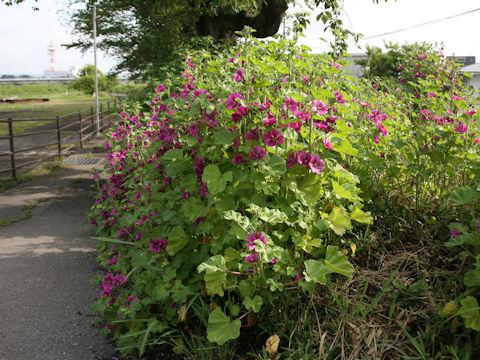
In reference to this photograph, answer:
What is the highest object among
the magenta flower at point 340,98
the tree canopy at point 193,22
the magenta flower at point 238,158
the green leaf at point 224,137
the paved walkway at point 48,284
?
the tree canopy at point 193,22

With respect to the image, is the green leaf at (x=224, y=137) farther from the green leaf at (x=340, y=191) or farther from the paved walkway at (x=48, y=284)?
the paved walkway at (x=48, y=284)

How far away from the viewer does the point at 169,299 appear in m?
2.62

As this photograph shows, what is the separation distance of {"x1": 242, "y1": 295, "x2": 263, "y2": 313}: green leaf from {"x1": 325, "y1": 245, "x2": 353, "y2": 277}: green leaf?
17.4 inches

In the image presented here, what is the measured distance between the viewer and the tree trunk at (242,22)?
8828mm

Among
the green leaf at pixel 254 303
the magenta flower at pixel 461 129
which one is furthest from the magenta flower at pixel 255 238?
the magenta flower at pixel 461 129

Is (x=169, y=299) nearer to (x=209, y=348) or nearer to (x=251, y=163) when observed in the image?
(x=209, y=348)

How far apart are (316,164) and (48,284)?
2853mm

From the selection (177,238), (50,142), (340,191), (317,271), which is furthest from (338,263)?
(50,142)

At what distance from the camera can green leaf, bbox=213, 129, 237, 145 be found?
2.23 meters

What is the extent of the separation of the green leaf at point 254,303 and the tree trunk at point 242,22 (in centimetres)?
781

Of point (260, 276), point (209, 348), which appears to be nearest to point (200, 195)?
point (260, 276)

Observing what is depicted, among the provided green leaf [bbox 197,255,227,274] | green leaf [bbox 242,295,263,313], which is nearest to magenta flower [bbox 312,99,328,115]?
green leaf [bbox 197,255,227,274]

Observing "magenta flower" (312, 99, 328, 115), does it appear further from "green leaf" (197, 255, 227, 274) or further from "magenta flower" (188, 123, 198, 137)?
"green leaf" (197, 255, 227, 274)

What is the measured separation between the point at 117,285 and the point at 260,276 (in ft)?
3.96
